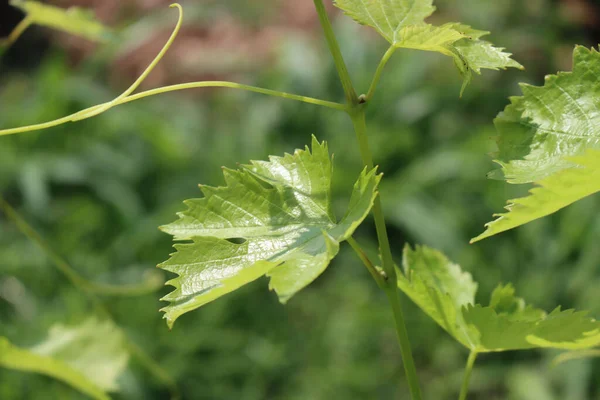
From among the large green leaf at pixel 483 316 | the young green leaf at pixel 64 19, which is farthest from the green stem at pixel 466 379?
the young green leaf at pixel 64 19

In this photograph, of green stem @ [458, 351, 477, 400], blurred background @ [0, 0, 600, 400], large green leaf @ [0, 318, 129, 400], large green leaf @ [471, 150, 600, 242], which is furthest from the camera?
blurred background @ [0, 0, 600, 400]

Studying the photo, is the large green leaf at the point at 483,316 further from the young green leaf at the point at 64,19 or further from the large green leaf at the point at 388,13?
the young green leaf at the point at 64,19

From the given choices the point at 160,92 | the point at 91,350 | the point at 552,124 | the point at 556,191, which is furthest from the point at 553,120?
the point at 91,350

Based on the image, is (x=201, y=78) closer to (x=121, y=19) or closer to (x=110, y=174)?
(x=121, y=19)

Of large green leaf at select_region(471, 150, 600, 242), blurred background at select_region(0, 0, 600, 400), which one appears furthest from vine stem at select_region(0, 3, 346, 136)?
blurred background at select_region(0, 0, 600, 400)

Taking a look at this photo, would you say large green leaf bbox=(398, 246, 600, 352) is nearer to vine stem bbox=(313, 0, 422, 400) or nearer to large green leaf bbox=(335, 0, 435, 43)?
vine stem bbox=(313, 0, 422, 400)

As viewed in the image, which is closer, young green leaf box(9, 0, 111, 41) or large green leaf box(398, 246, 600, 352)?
large green leaf box(398, 246, 600, 352)

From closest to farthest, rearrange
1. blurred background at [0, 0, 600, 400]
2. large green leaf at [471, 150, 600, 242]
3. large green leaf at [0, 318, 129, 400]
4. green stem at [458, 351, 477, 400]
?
1. large green leaf at [471, 150, 600, 242]
2. green stem at [458, 351, 477, 400]
3. large green leaf at [0, 318, 129, 400]
4. blurred background at [0, 0, 600, 400]
